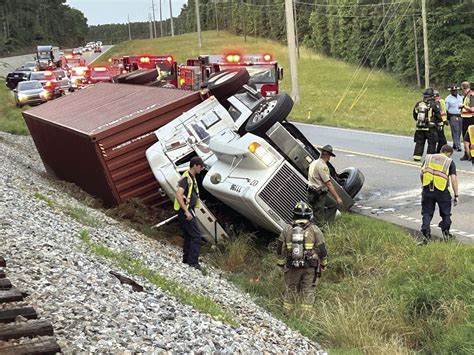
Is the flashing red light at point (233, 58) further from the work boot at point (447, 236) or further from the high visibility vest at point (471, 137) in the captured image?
the work boot at point (447, 236)

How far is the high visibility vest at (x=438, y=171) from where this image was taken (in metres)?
8.03

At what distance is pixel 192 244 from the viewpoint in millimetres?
8078

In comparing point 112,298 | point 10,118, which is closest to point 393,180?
point 112,298

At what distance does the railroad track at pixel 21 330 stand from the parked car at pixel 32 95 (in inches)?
965

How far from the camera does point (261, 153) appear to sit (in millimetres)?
8312

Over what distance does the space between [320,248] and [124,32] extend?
17214cm

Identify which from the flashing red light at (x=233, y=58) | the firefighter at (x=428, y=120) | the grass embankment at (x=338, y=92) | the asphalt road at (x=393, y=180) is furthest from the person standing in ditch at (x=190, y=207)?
the flashing red light at (x=233, y=58)

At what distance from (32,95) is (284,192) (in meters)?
22.3

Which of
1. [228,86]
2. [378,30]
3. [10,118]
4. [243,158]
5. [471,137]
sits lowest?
[10,118]

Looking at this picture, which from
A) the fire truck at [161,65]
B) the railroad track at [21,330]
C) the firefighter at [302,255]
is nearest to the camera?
the railroad track at [21,330]

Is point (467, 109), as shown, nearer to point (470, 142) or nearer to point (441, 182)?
point (470, 142)

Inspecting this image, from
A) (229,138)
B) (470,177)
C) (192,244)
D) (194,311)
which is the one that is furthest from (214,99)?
(194,311)

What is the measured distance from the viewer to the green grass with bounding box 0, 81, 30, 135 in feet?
75.0

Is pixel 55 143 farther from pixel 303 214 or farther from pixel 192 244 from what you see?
pixel 303 214
